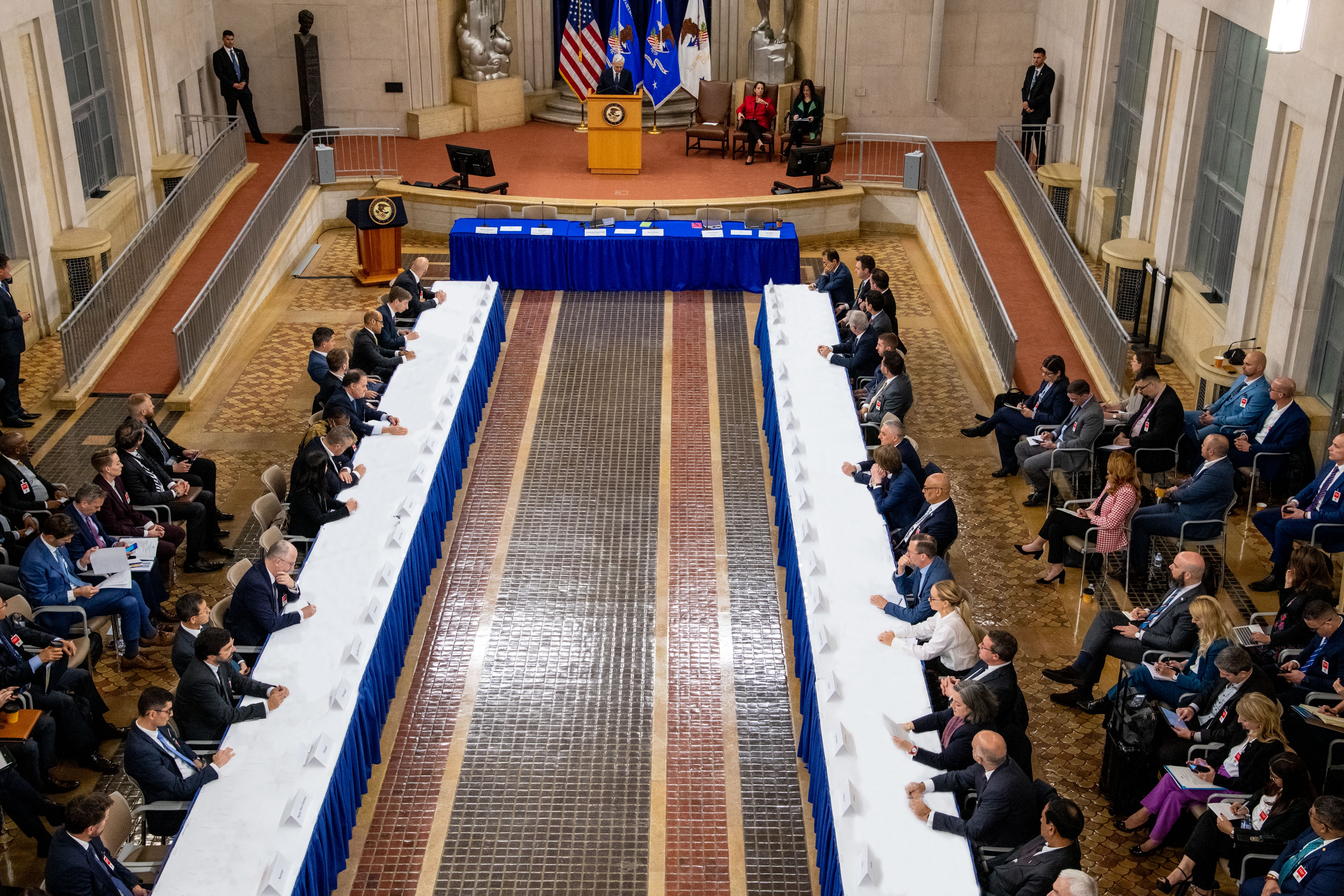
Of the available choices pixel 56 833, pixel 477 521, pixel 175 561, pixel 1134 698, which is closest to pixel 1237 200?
pixel 1134 698

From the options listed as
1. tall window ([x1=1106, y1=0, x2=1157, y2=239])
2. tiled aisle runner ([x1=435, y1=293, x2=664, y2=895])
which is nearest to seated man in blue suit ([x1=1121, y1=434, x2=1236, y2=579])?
tiled aisle runner ([x1=435, y1=293, x2=664, y2=895])

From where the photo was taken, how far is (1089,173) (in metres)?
17.6

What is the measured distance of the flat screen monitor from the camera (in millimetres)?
18359

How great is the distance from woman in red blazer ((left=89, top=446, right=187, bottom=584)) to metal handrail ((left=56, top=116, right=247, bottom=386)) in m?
3.58

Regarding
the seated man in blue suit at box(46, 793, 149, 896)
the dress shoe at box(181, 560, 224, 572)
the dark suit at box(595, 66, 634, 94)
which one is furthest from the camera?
the dark suit at box(595, 66, 634, 94)

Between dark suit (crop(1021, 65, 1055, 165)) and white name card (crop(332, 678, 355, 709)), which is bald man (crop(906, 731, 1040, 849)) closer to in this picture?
white name card (crop(332, 678, 355, 709))

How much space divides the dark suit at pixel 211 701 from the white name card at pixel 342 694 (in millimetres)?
373

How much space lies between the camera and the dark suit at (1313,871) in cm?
619

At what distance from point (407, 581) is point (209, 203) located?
1007 cm

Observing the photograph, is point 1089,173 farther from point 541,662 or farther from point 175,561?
point 175,561

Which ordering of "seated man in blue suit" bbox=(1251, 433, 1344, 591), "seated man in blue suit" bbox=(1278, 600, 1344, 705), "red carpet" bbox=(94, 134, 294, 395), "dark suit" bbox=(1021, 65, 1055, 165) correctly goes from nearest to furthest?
"seated man in blue suit" bbox=(1278, 600, 1344, 705) < "seated man in blue suit" bbox=(1251, 433, 1344, 591) < "red carpet" bbox=(94, 134, 294, 395) < "dark suit" bbox=(1021, 65, 1055, 165)

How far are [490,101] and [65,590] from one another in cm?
1527

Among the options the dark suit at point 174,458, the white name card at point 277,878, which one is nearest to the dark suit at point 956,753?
the white name card at point 277,878

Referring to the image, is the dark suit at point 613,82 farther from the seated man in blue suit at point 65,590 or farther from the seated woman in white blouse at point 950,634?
the seated woman in white blouse at point 950,634
